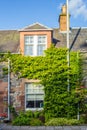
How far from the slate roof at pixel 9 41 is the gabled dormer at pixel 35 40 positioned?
815 millimetres

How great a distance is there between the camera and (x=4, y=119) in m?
20.8

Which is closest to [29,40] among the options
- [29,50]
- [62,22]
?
[29,50]

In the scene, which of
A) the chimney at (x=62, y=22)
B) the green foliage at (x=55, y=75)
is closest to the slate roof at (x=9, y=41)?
the green foliage at (x=55, y=75)

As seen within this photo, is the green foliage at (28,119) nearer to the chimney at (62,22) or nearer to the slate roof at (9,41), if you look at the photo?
the slate roof at (9,41)

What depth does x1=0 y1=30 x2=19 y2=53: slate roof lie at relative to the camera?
74.5 feet

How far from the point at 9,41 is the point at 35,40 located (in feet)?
9.19

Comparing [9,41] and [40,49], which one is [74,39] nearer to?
[40,49]

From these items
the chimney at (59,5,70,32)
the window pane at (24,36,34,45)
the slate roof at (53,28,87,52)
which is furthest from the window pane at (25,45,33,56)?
the chimney at (59,5,70,32)

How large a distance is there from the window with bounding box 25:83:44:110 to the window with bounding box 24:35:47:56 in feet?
7.67

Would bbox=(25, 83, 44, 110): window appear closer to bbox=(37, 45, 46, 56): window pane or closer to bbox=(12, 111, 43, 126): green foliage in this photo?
bbox=(12, 111, 43, 126): green foliage

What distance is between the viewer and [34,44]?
2220 centimetres

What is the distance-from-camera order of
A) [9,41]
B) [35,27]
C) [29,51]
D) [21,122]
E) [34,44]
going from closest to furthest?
[21,122] → [29,51] → [34,44] → [35,27] → [9,41]

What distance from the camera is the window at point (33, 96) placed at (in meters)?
21.5

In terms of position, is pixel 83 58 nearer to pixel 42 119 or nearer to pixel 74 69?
pixel 74 69
